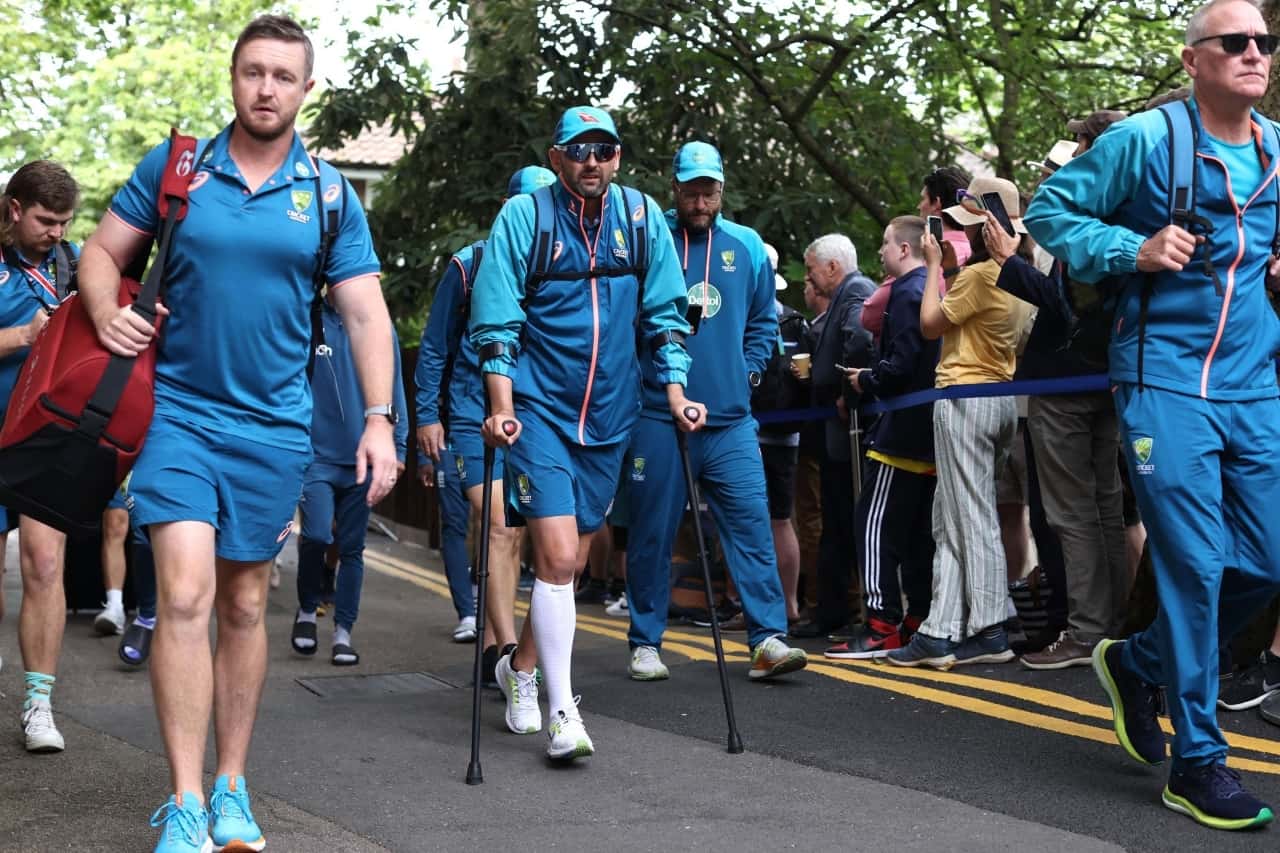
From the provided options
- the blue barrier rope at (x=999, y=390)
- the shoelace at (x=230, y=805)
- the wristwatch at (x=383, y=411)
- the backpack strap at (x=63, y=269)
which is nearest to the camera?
the shoelace at (x=230, y=805)

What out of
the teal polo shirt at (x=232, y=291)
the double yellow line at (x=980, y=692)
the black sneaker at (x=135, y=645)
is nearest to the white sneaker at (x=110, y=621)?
the black sneaker at (x=135, y=645)

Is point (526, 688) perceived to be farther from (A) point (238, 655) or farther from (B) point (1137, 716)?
Result: (B) point (1137, 716)

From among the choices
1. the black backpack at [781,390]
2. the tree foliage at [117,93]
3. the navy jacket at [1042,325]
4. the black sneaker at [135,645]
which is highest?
the tree foliage at [117,93]

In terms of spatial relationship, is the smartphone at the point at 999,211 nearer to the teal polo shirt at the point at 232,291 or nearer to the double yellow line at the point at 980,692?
the double yellow line at the point at 980,692

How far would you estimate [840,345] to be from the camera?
8.94m

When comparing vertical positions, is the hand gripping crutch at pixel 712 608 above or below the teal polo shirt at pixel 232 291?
below

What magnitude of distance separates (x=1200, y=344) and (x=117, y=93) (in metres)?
32.8

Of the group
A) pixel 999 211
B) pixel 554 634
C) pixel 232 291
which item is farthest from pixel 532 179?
pixel 232 291

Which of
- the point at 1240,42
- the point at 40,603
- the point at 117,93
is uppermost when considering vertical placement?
the point at 117,93

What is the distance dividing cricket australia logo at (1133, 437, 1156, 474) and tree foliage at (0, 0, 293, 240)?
3078cm

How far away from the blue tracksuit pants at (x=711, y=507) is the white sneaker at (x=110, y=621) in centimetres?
355

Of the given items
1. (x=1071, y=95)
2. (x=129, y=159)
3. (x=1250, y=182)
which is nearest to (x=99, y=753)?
(x=1250, y=182)

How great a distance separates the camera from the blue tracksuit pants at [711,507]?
24.7 ft

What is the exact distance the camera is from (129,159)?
113ft
